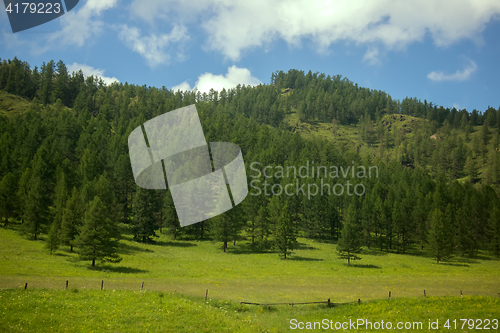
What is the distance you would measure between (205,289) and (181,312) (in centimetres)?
848

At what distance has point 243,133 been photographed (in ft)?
414

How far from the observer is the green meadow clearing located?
61.4 feet

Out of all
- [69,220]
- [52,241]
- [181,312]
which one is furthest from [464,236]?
[52,241]

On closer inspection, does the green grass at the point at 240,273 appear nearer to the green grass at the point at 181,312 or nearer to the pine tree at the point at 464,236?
the green grass at the point at 181,312

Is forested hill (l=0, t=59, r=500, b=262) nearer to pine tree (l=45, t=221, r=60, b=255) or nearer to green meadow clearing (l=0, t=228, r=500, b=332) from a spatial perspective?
pine tree (l=45, t=221, r=60, b=255)

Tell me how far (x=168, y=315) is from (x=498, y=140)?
622 ft

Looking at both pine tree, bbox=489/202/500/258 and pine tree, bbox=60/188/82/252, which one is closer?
pine tree, bbox=60/188/82/252

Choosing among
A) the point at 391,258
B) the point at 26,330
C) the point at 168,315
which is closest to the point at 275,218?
the point at 391,258

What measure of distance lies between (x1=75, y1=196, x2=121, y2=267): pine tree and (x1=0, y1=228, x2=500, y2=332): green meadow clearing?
63.0 inches

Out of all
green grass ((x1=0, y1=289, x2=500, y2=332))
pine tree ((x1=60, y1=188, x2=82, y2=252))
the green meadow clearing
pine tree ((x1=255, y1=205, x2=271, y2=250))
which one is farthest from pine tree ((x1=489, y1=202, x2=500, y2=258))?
pine tree ((x1=60, y1=188, x2=82, y2=252))

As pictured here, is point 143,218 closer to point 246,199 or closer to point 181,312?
point 246,199

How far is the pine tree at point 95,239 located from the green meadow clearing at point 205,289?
1.60 metres

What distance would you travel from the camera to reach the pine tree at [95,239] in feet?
124

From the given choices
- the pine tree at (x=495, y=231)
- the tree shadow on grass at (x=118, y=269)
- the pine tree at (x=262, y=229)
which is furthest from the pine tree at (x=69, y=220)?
the pine tree at (x=495, y=231)
